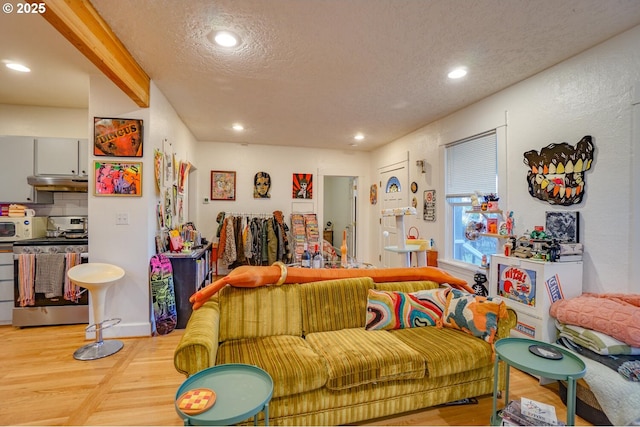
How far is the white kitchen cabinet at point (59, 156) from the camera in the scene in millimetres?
3273

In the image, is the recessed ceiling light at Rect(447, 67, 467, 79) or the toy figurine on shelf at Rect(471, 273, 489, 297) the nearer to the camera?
the recessed ceiling light at Rect(447, 67, 467, 79)

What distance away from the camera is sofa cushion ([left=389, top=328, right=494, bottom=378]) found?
5.68ft

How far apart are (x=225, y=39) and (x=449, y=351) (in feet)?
8.58

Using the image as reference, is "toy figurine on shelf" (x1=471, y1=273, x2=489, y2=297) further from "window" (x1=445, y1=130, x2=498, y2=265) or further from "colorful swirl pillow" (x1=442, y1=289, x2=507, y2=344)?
"colorful swirl pillow" (x1=442, y1=289, x2=507, y2=344)

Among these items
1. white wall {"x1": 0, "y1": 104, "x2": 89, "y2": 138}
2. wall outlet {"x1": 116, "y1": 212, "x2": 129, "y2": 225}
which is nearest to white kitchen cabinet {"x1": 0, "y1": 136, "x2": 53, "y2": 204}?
white wall {"x1": 0, "y1": 104, "x2": 89, "y2": 138}

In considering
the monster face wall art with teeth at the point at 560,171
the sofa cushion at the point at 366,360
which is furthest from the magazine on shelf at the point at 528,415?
the monster face wall art with teeth at the point at 560,171

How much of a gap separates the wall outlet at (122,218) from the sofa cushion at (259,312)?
57.4 inches

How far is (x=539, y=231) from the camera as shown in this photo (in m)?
2.39

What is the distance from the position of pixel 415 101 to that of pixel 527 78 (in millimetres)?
1042

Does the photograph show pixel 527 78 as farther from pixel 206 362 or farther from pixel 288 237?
pixel 288 237

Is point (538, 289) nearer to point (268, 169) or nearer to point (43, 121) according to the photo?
point (268, 169)

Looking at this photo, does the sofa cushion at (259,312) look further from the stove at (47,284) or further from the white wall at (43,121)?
the white wall at (43,121)

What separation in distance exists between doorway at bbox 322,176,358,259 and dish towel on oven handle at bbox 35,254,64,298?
4.63m

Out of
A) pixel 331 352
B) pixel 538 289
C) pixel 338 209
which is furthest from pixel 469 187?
pixel 338 209
